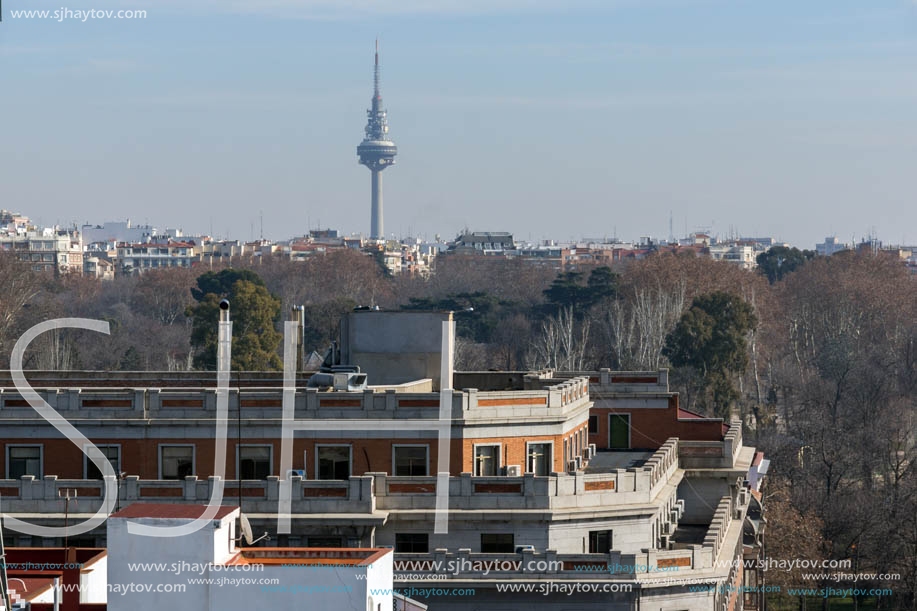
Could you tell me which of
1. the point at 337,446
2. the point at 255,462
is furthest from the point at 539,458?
the point at 255,462

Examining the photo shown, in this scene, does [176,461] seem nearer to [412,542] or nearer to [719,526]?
[412,542]

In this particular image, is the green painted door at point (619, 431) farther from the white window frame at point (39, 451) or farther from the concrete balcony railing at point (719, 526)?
the white window frame at point (39, 451)

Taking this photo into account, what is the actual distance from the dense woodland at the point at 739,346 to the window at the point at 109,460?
2820cm

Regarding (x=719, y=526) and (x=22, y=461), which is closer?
(x=22, y=461)

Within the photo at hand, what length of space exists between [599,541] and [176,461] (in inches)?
409

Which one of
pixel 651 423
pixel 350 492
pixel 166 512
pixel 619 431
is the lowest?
pixel 350 492

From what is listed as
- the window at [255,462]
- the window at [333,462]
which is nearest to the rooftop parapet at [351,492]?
the window at [333,462]

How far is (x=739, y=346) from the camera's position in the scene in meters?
120

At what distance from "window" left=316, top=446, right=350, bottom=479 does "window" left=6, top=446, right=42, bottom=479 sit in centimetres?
686

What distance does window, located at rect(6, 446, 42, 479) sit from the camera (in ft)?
145

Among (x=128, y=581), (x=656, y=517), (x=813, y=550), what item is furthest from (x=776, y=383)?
(x=128, y=581)

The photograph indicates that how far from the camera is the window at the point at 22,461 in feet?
145

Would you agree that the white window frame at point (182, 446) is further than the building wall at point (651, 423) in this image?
No

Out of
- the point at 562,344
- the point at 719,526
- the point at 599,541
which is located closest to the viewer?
the point at 599,541
